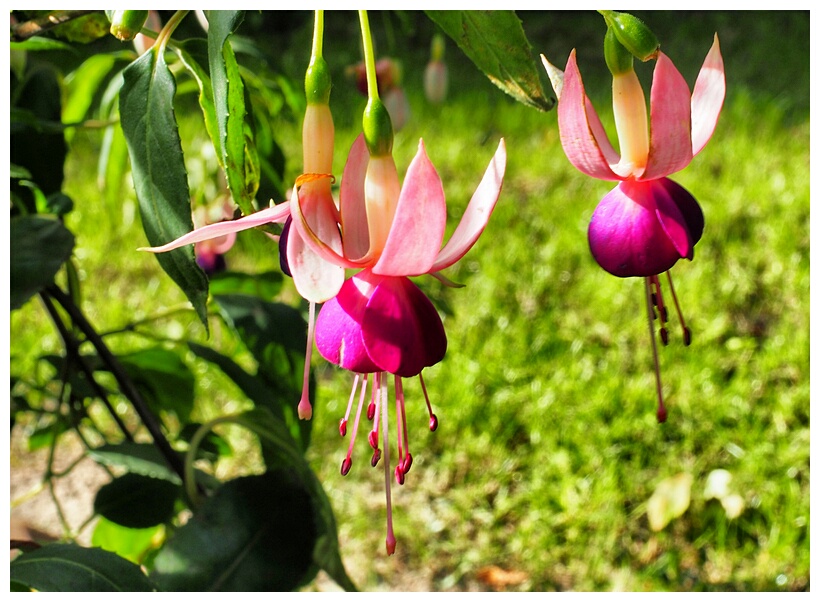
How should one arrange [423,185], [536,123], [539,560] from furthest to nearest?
1. [536,123]
2. [539,560]
3. [423,185]

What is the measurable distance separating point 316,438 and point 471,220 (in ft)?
3.47

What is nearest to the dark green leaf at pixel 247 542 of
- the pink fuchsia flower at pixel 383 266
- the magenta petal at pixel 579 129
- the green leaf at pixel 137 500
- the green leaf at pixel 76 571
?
the green leaf at pixel 76 571

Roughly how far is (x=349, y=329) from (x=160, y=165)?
0.15 meters

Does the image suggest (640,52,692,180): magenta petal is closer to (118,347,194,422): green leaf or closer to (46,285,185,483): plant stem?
(46,285,185,483): plant stem

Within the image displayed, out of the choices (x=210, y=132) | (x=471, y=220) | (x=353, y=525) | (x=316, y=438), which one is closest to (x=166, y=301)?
(x=316, y=438)

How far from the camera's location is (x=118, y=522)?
0.73 meters

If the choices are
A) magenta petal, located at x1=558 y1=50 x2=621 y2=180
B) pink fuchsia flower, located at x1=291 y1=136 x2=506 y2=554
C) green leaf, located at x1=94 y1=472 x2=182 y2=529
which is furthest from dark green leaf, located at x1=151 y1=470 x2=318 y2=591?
magenta petal, located at x1=558 y1=50 x2=621 y2=180

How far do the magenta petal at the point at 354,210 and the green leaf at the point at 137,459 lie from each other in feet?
1.17

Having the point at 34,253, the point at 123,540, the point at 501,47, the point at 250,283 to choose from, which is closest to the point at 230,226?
the point at 501,47

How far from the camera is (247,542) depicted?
62 cm

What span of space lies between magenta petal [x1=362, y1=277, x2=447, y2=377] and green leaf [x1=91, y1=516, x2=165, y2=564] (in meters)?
0.64

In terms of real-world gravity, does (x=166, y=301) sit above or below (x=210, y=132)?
below

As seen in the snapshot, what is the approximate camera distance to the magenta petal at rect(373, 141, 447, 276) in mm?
353

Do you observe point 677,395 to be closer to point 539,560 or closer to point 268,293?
point 539,560
